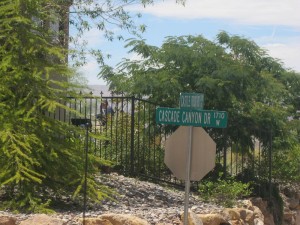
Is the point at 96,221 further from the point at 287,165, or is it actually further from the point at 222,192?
the point at 287,165

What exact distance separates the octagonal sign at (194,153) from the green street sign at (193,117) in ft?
0.39

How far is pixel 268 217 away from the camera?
15273mm

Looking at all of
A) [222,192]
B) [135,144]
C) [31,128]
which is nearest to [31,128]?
[31,128]

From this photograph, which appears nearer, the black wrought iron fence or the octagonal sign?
the octagonal sign

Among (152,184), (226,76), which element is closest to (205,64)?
(226,76)

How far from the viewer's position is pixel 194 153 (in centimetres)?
891

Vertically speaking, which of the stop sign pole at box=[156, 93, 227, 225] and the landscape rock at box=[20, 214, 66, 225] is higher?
the stop sign pole at box=[156, 93, 227, 225]

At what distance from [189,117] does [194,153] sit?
47 centimetres

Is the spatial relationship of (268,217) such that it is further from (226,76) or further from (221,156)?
(226,76)

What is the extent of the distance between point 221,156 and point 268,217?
1.84m

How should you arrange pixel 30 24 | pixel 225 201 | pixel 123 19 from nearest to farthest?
pixel 30 24 < pixel 225 201 < pixel 123 19

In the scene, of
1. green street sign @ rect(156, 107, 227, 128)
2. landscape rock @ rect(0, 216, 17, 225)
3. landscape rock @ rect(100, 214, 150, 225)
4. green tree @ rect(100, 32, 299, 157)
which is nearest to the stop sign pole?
green street sign @ rect(156, 107, 227, 128)

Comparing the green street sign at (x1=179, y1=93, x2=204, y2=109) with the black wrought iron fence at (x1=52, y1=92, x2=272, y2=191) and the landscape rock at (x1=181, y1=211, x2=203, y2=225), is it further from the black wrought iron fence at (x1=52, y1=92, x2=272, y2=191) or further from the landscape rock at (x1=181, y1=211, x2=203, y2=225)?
the black wrought iron fence at (x1=52, y1=92, x2=272, y2=191)

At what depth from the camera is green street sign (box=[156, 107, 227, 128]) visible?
8828 millimetres
